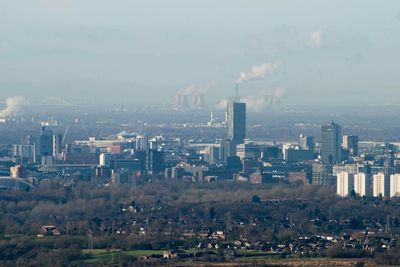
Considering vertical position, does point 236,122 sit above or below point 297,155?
above

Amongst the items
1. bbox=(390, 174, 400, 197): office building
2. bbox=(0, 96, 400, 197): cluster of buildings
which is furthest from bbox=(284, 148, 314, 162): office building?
bbox=(390, 174, 400, 197): office building

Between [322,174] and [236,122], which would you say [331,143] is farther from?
[236,122]

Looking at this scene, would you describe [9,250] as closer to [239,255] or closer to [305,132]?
[239,255]

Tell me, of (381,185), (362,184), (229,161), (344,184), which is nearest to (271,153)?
(229,161)

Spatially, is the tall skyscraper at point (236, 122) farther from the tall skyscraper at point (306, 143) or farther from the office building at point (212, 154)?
the office building at point (212, 154)

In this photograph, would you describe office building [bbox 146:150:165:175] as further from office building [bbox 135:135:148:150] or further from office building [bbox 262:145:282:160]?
office building [bbox 135:135:148:150]

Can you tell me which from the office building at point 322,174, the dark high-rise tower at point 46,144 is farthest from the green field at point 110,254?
the dark high-rise tower at point 46,144
